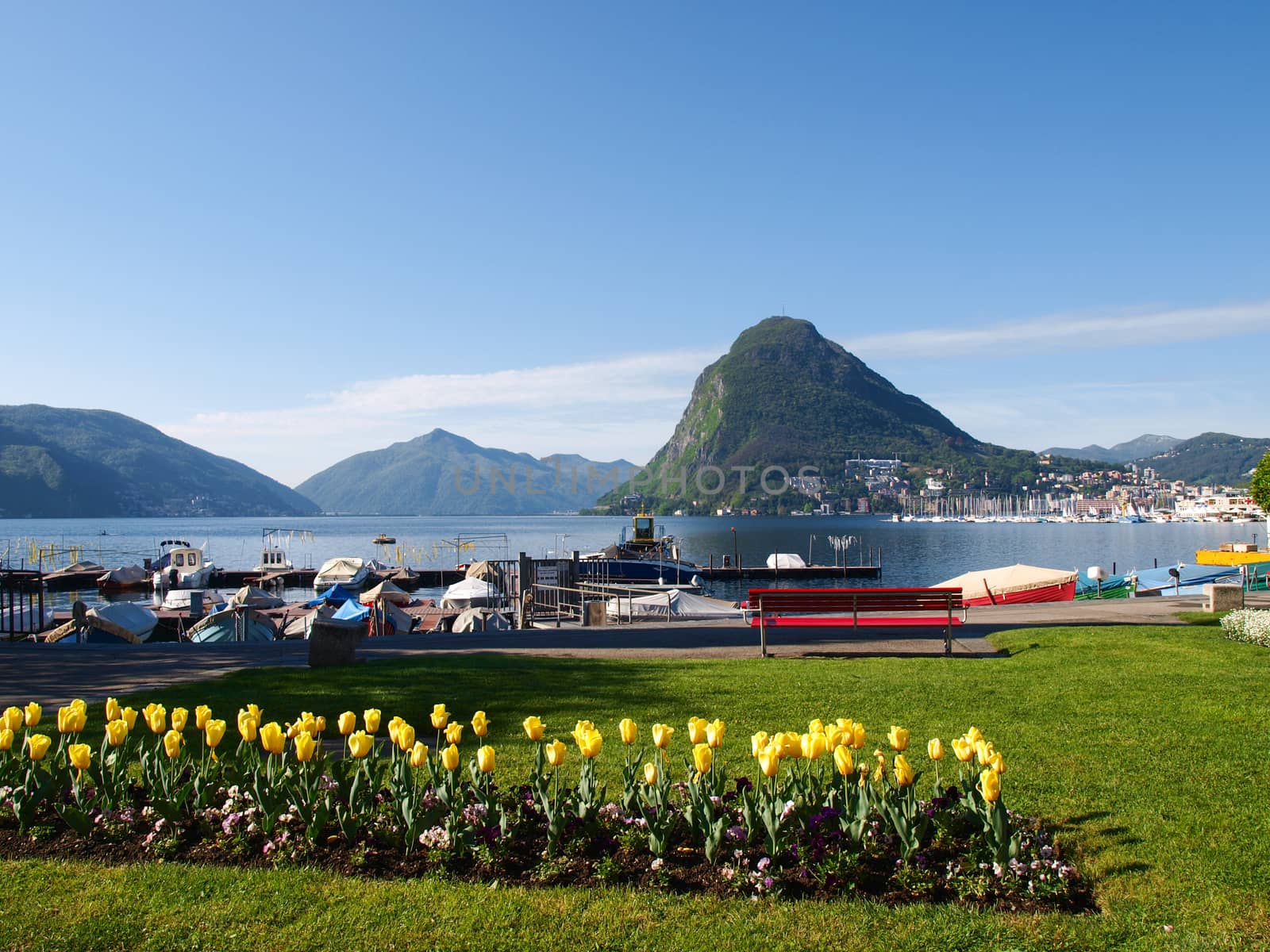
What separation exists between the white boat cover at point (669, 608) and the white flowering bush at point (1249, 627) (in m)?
19.1

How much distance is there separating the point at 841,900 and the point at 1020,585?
3188cm

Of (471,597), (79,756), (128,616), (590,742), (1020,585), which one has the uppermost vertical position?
(590,742)

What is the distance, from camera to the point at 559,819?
553cm

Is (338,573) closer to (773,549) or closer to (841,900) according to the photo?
(841,900)

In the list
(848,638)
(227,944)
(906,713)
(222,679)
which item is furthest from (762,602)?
(227,944)

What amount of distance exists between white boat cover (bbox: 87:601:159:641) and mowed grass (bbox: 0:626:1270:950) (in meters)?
20.3

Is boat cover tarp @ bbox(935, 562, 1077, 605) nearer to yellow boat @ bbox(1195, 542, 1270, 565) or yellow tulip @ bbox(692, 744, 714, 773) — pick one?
yellow boat @ bbox(1195, 542, 1270, 565)

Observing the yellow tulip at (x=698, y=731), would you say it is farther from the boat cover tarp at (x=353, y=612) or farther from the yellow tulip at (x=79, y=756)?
the boat cover tarp at (x=353, y=612)

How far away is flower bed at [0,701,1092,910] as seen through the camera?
5207 millimetres

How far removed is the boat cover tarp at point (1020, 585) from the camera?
34.0m

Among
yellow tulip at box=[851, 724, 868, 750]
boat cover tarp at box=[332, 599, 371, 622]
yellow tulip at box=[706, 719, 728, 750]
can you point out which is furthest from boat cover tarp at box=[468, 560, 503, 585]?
yellow tulip at box=[851, 724, 868, 750]

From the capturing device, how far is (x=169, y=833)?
5.89 m

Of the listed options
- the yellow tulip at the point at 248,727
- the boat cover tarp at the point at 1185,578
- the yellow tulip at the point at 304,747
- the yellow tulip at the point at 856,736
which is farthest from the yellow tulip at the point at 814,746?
the boat cover tarp at the point at 1185,578

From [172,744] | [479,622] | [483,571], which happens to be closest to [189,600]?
[483,571]
